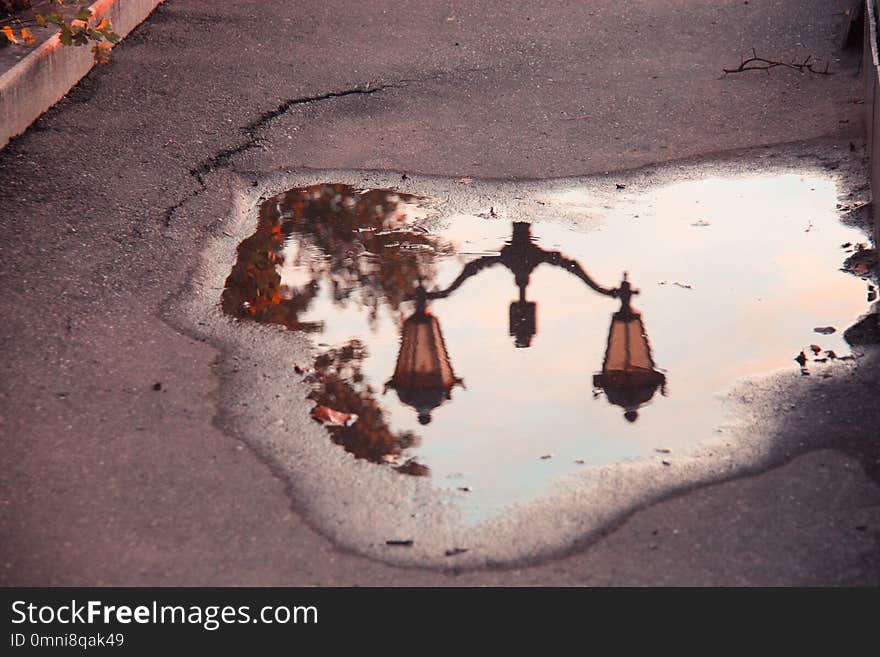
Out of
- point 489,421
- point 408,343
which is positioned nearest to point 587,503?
point 489,421

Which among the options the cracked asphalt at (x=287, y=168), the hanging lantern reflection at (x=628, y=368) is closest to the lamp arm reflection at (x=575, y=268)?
the hanging lantern reflection at (x=628, y=368)

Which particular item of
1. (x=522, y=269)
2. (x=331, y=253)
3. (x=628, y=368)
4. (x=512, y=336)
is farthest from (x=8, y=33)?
(x=628, y=368)

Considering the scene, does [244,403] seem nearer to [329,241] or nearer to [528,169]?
[329,241]

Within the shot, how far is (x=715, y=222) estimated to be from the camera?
6.42 meters

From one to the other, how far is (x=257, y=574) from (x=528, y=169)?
406cm

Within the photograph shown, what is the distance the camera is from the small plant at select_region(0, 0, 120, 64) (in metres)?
7.55

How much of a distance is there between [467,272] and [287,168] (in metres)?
1.84

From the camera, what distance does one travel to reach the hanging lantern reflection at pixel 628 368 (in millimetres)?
4781

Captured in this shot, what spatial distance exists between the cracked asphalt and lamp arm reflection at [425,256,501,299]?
3.84 feet

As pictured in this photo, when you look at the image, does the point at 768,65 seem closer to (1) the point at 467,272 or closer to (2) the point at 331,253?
(1) the point at 467,272

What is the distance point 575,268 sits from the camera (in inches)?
233

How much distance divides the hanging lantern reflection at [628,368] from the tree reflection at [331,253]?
1.07 metres

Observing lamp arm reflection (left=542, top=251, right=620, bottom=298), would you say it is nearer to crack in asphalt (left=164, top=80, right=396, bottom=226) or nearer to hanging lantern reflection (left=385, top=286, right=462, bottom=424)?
hanging lantern reflection (left=385, top=286, right=462, bottom=424)

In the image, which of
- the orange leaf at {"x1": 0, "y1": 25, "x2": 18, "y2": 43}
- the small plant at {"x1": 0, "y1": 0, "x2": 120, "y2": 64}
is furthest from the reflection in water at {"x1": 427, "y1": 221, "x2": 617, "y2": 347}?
the orange leaf at {"x1": 0, "y1": 25, "x2": 18, "y2": 43}
